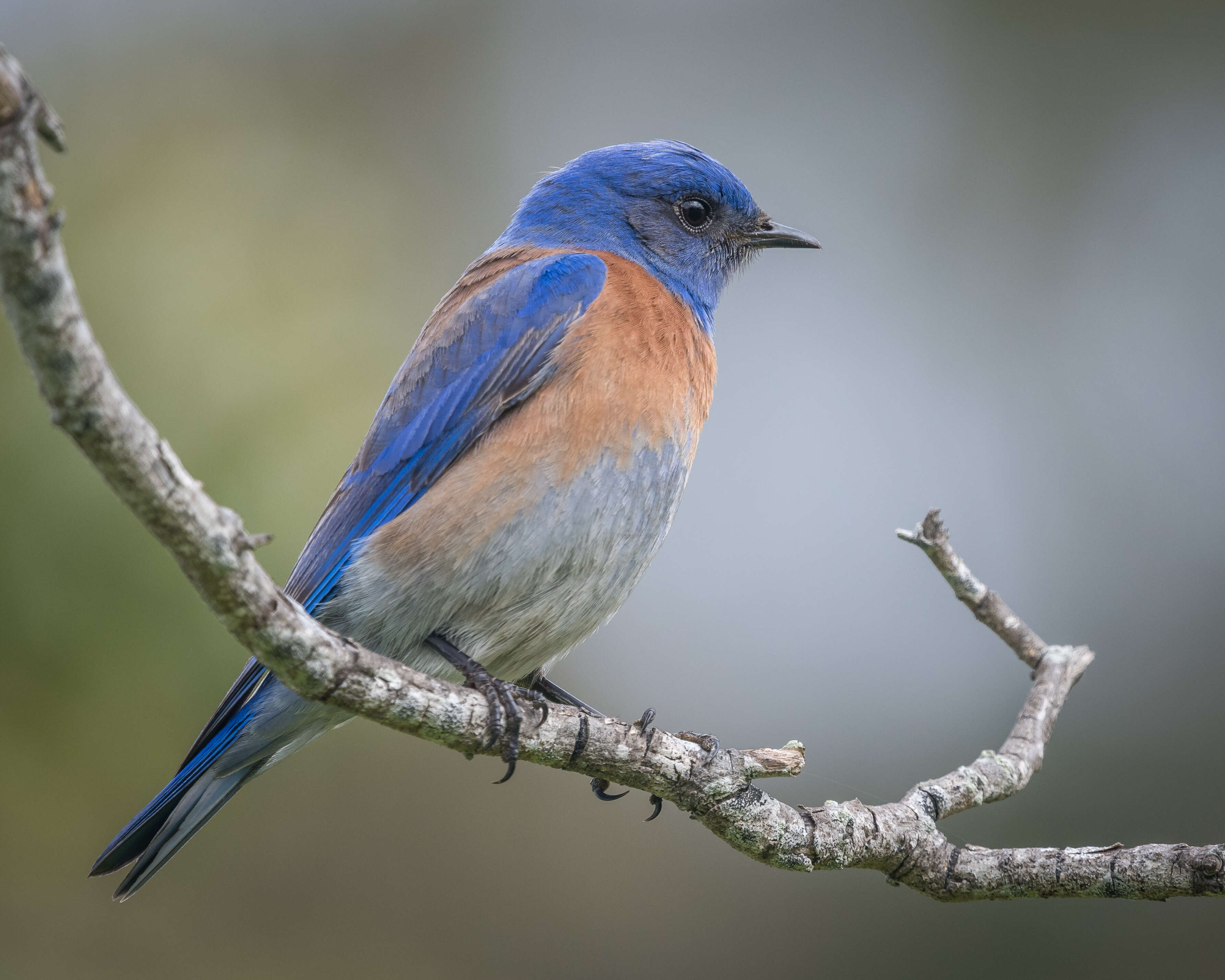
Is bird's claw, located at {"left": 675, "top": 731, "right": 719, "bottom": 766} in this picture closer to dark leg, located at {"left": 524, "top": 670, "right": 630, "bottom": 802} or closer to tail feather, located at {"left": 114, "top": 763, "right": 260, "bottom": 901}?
dark leg, located at {"left": 524, "top": 670, "right": 630, "bottom": 802}

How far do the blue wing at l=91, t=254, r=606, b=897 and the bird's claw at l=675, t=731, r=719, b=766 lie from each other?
3.74ft

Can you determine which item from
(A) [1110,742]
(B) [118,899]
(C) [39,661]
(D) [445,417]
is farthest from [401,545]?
(A) [1110,742]

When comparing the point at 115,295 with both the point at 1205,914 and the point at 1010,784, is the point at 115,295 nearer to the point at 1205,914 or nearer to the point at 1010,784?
the point at 1010,784

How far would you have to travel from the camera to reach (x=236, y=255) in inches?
215

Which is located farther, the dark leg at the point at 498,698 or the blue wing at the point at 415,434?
the blue wing at the point at 415,434

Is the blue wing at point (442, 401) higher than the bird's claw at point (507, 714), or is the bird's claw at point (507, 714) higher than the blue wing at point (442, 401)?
the blue wing at point (442, 401)

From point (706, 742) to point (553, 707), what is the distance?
48cm

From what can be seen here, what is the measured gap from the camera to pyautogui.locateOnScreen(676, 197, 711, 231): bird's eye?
439 cm

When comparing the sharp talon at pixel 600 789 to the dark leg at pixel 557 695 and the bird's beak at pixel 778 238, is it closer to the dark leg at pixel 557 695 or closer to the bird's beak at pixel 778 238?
the dark leg at pixel 557 695

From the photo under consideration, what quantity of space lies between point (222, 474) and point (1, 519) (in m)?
0.90

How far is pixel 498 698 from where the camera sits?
2.88m

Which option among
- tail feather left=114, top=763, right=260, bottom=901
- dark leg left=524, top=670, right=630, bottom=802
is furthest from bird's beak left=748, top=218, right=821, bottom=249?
tail feather left=114, top=763, right=260, bottom=901

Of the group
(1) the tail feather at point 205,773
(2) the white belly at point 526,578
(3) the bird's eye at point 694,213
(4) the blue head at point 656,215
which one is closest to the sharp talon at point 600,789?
(2) the white belly at point 526,578

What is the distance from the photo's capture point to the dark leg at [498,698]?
2781 mm
